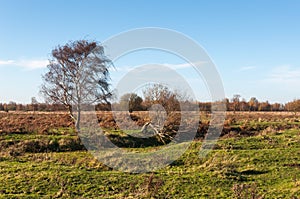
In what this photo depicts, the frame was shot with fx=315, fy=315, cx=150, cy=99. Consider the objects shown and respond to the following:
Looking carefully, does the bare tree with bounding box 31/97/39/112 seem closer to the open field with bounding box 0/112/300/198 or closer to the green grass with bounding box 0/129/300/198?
the open field with bounding box 0/112/300/198

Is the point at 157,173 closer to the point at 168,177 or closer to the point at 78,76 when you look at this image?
the point at 168,177

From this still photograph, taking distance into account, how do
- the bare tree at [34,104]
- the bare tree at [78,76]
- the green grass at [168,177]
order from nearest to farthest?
the green grass at [168,177] → the bare tree at [78,76] → the bare tree at [34,104]

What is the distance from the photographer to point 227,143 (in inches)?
901

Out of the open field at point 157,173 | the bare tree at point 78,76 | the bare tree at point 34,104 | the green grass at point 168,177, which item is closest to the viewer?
the green grass at point 168,177

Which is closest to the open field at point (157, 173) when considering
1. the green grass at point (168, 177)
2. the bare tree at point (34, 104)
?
the green grass at point (168, 177)

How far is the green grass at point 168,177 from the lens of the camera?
1207 cm

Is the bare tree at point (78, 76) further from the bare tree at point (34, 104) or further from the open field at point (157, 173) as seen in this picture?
the bare tree at point (34, 104)

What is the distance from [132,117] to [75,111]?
5.71 m

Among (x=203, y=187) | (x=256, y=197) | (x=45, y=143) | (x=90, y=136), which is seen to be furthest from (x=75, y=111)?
(x=256, y=197)

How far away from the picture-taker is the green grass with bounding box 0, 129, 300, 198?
12.1 metres

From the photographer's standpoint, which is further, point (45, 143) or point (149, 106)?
point (149, 106)

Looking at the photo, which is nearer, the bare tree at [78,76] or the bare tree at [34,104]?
the bare tree at [78,76]

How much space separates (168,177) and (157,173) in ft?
3.43

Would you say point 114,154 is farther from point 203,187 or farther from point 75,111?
point 75,111
